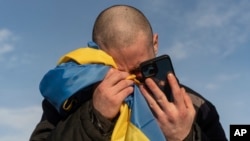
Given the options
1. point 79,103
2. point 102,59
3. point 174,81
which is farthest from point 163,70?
point 79,103

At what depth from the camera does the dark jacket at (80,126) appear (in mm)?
2193

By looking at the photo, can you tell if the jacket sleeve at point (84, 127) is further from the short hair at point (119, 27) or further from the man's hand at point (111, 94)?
the short hair at point (119, 27)

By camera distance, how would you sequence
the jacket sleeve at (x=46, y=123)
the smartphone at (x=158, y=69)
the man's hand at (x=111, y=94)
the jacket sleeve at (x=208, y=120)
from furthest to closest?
1. the jacket sleeve at (x=208, y=120)
2. the jacket sleeve at (x=46, y=123)
3. the smartphone at (x=158, y=69)
4. the man's hand at (x=111, y=94)

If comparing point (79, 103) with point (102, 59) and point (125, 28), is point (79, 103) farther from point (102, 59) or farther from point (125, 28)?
point (125, 28)

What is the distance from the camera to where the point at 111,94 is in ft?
7.14

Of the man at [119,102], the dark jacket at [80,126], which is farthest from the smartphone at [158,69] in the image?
the dark jacket at [80,126]

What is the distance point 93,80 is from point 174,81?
39 cm

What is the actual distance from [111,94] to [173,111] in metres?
0.31

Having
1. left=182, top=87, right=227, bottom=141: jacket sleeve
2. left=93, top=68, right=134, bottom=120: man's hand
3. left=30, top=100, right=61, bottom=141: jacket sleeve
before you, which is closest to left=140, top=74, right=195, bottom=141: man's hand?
left=93, top=68, right=134, bottom=120: man's hand

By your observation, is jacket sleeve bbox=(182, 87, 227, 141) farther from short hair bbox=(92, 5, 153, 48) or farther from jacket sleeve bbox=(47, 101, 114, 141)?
jacket sleeve bbox=(47, 101, 114, 141)

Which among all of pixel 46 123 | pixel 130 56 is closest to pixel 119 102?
pixel 130 56

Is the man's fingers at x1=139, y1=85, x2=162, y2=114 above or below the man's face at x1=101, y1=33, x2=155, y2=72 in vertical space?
below

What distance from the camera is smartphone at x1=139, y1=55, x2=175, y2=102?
2.30 m

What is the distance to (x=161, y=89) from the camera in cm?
228
